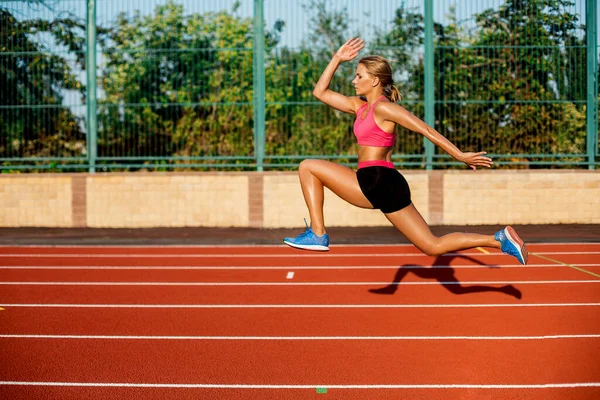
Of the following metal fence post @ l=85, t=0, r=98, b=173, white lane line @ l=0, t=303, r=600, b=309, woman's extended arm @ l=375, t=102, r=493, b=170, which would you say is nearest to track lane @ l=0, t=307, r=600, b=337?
white lane line @ l=0, t=303, r=600, b=309

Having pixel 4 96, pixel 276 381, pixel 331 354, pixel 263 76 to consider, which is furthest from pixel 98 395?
pixel 4 96

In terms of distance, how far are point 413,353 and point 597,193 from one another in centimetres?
1096

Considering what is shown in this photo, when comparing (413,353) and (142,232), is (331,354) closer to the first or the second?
(413,353)

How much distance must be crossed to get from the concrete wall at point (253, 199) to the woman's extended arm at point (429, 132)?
32.8 feet

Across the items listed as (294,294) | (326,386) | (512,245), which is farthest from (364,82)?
(294,294)

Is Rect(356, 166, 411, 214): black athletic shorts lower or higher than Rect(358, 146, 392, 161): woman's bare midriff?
lower

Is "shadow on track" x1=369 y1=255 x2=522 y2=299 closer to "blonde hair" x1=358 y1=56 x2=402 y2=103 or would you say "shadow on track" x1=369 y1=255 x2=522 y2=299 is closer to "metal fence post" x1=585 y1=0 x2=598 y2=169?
"blonde hair" x1=358 y1=56 x2=402 y2=103

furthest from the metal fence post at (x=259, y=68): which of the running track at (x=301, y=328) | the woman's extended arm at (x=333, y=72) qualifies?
the woman's extended arm at (x=333, y=72)

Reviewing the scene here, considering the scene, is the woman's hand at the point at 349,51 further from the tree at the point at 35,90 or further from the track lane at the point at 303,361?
the tree at the point at 35,90

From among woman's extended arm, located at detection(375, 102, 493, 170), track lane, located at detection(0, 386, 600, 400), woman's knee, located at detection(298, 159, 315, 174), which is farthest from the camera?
woman's knee, located at detection(298, 159, 315, 174)

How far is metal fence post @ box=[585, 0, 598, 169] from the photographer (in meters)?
15.8

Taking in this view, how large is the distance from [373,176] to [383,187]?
98 mm

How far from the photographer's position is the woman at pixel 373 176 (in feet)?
18.6

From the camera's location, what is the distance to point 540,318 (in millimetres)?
7316
